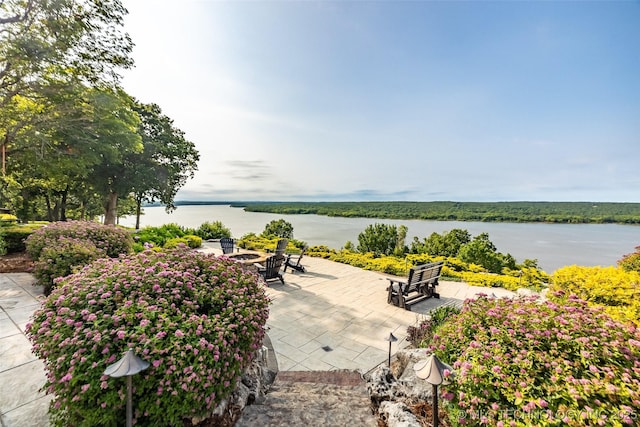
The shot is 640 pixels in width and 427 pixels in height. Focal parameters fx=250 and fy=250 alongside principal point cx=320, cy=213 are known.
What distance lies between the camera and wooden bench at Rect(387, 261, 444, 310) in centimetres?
517

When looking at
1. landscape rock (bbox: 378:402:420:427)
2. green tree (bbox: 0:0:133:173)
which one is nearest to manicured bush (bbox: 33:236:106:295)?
landscape rock (bbox: 378:402:420:427)

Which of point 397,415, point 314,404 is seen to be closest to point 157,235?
point 314,404

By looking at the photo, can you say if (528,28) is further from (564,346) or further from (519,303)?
(564,346)

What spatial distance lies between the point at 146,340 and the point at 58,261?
416cm

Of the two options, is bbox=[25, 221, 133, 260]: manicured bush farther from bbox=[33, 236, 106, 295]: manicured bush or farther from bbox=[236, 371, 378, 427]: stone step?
bbox=[236, 371, 378, 427]: stone step

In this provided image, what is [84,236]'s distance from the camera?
5387mm

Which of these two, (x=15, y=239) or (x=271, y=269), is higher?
(x=15, y=239)

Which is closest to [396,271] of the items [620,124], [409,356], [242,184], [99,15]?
[409,356]

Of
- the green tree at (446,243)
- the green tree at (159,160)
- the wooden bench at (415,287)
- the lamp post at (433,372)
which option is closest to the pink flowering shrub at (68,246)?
the lamp post at (433,372)

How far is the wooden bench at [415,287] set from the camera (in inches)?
203

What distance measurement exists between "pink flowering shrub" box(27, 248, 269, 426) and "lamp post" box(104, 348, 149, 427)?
0.07m

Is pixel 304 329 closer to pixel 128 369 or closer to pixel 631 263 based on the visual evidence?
pixel 128 369

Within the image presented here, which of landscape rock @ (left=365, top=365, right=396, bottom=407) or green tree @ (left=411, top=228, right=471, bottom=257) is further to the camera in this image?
green tree @ (left=411, top=228, right=471, bottom=257)

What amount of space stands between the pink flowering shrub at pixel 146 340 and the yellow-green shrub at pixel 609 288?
11.5 ft
